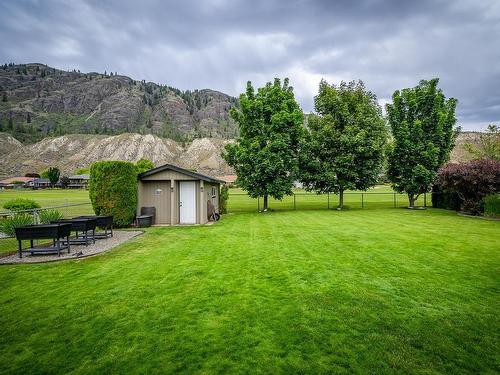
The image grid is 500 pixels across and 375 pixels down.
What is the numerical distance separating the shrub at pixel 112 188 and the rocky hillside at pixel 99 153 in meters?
85.1

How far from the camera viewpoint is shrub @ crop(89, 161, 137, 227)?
13.6 metres

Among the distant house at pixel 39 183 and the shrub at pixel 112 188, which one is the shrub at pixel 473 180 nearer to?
the shrub at pixel 112 188

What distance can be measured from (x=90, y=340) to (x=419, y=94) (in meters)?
26.4

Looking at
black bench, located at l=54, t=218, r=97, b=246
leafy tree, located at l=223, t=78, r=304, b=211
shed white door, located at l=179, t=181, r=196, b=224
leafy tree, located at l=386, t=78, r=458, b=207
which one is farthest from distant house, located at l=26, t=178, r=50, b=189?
leafy tree, located at l=386, t=78, r=458, b=207

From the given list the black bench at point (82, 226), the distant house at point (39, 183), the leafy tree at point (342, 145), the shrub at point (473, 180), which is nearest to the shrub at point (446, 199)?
the shrub at point (473, 180)

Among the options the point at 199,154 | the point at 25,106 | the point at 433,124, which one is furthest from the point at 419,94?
the point at 25,106

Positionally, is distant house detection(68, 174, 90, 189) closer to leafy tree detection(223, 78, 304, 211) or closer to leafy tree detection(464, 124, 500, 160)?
leafy tree detection(223, 78, 304, 211)

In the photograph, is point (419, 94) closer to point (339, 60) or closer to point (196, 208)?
point (339, 60)

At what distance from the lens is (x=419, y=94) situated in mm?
22359

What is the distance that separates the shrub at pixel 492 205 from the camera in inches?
629

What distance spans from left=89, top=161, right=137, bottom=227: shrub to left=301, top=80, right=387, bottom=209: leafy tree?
1338 cm

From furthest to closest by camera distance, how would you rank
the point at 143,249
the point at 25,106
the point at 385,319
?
the point at 25,106 → the point at 143,249 → the point at 385,319

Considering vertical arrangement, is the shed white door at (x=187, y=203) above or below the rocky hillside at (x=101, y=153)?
below

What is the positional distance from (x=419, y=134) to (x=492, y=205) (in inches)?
311
